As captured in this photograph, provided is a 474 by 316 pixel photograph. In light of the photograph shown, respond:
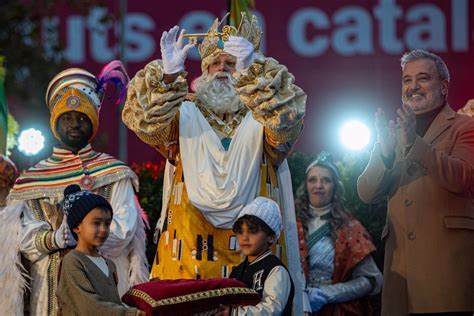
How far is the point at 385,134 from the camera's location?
878 cm

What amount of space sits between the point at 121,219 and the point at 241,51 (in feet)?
5.00

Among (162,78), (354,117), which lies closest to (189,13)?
(354,117)

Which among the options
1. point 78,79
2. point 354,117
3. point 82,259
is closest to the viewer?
point 82,259

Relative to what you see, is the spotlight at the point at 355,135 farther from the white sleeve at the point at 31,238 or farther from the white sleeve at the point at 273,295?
the white sleeve at the point at 273,295

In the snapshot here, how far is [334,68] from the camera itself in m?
19.0

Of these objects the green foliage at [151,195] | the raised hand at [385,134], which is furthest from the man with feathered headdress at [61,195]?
the raised hand at [385,134]

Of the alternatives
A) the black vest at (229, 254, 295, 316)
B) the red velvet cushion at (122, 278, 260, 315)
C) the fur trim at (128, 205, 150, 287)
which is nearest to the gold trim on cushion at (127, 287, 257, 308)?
the red velvet cushion at (122, 278, 260, 315)

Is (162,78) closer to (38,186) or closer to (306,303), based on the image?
(38,186)

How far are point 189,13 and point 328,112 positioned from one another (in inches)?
87.6

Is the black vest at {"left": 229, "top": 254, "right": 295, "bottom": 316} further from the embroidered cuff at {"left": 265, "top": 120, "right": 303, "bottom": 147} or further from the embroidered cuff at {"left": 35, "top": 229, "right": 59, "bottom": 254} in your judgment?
the embroidered cuff at {"left": 35, "top": 229, "right": 59, "bottom": 254}

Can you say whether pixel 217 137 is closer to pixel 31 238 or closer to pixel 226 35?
pixel 226 35

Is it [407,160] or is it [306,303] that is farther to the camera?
[306,303]

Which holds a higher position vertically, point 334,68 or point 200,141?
point 334,68

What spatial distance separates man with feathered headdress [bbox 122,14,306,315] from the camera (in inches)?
349
